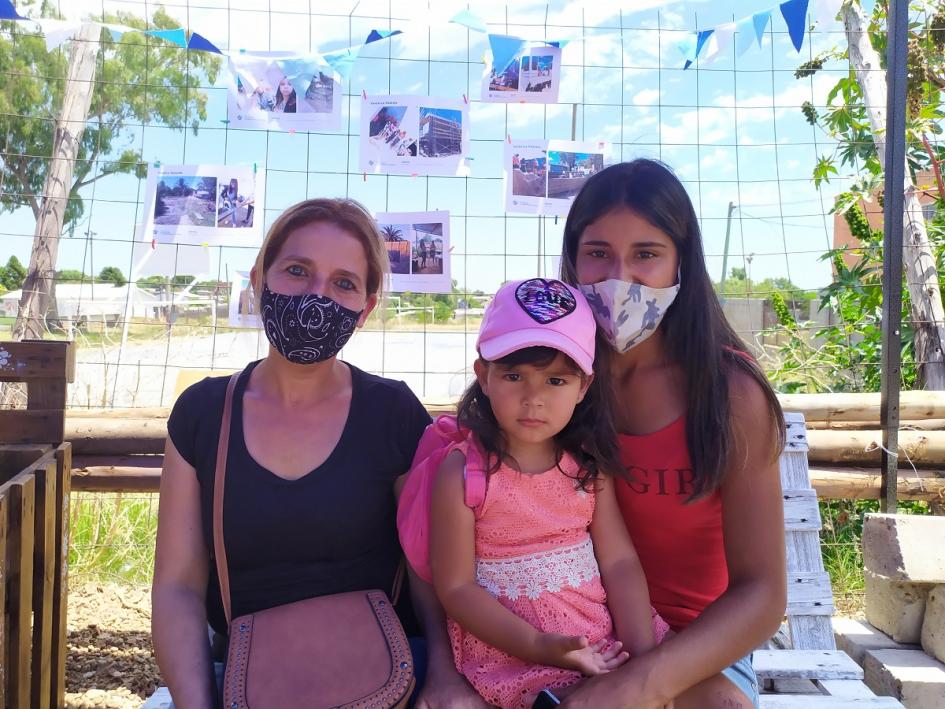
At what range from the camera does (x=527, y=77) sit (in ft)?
14.2

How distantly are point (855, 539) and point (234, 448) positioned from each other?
4344 millimetres

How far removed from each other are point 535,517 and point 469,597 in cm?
24

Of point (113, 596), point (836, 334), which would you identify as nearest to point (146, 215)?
point (113, 596)

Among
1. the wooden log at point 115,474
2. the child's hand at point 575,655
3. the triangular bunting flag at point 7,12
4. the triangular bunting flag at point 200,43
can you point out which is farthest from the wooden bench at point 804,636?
the triangular bunting flag at point 7,12

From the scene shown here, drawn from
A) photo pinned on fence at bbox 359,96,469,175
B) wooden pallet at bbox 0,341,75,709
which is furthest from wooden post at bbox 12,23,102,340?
wooden pallet at bbox 0,341,75,709

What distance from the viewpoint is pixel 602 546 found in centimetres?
186

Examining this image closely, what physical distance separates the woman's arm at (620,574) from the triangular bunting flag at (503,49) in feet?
10.2

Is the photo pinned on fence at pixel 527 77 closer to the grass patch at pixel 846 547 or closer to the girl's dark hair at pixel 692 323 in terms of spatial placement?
the girl's dark hair at pixel 692 323

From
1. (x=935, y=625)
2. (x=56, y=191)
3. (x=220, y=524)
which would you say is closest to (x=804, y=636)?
(x=935, y=625)

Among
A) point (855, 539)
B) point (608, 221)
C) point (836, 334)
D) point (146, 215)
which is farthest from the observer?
point (836, 334)

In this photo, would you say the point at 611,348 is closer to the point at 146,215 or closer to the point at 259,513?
the point at 259,513

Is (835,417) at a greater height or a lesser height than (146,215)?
lesser

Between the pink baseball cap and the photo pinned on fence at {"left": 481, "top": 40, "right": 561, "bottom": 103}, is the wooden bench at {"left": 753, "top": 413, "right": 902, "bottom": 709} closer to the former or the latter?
the pink baseball cap

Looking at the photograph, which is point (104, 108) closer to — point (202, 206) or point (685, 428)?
point (202, 206)
